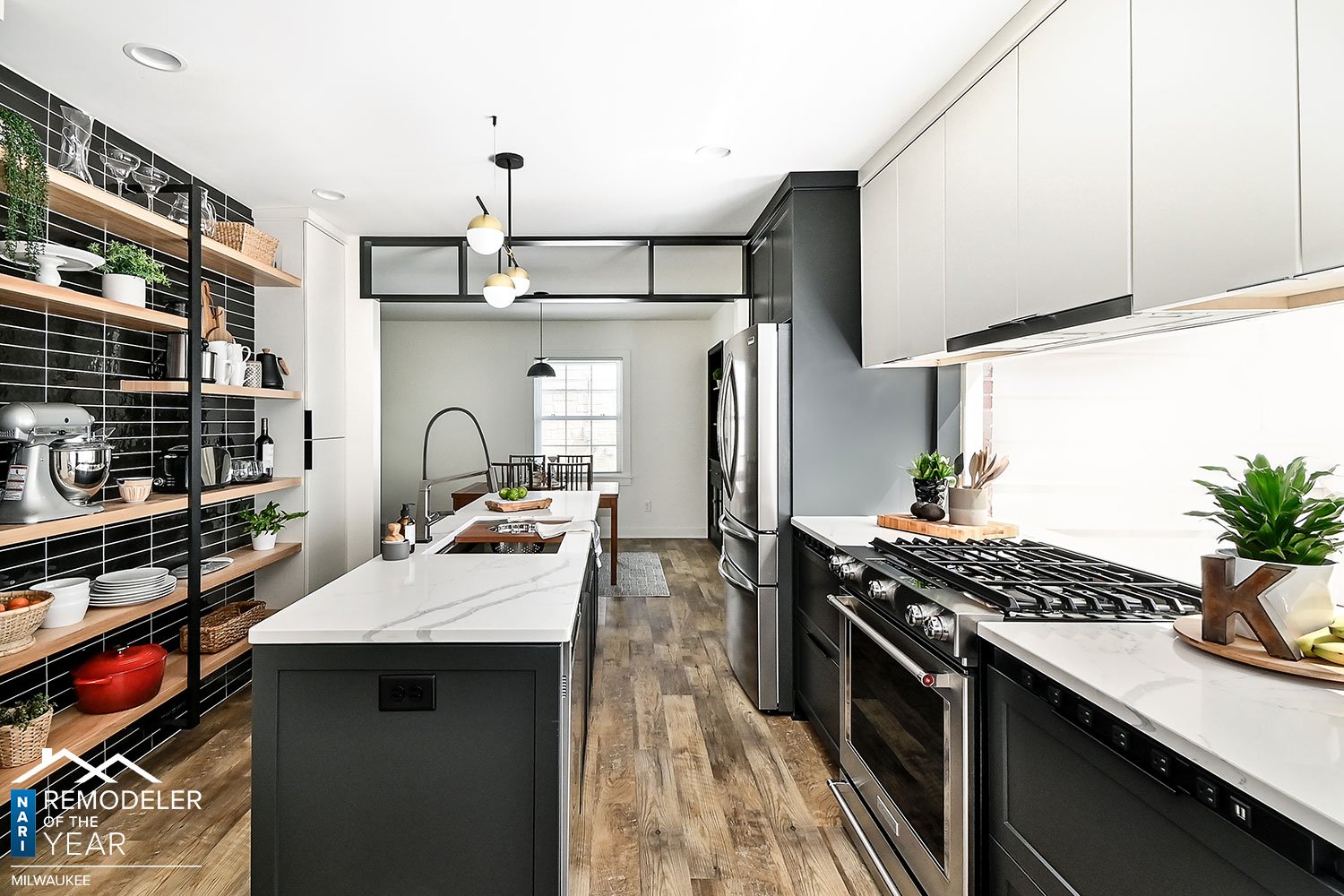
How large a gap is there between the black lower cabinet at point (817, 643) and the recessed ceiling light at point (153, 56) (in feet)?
8.78

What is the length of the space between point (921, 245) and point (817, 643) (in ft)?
5.13

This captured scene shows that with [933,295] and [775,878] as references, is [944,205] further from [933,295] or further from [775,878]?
[775,878]

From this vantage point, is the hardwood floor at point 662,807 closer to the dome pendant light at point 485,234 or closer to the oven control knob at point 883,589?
the oven control knob at point 883,589

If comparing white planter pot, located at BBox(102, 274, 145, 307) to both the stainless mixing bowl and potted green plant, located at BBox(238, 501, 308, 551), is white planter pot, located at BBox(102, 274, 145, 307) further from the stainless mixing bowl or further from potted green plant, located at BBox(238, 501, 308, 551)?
potted green plant, located at BBox(238, 501, 308, 551)

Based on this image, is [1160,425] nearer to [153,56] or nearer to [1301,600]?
[1301,600]

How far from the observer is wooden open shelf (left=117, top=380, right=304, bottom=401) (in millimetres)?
2665

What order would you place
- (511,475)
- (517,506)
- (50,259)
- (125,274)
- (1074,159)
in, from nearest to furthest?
(1074,159)
(50,259)
(125,274)
(517,506)
(511,475)

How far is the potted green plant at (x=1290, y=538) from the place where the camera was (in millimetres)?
1190

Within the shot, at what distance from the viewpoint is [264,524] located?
3.59 metres

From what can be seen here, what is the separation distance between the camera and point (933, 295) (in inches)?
97.7

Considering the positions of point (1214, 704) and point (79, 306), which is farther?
point (79, 306)

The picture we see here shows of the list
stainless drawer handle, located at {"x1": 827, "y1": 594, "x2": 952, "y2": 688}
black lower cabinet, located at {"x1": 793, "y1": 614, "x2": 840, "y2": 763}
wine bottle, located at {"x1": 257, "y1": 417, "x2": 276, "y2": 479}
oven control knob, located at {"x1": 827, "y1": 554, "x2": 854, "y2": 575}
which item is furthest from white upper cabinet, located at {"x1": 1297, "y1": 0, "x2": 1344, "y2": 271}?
wine bottle, located at {"x1": 257, "y1": 417, "x2": 276, "y2": 479}

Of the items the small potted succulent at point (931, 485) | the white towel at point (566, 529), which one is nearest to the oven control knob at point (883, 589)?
the small potted succulent at point (931, 485)

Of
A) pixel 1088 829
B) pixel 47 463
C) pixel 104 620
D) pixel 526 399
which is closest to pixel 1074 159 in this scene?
pixel 1088 829
